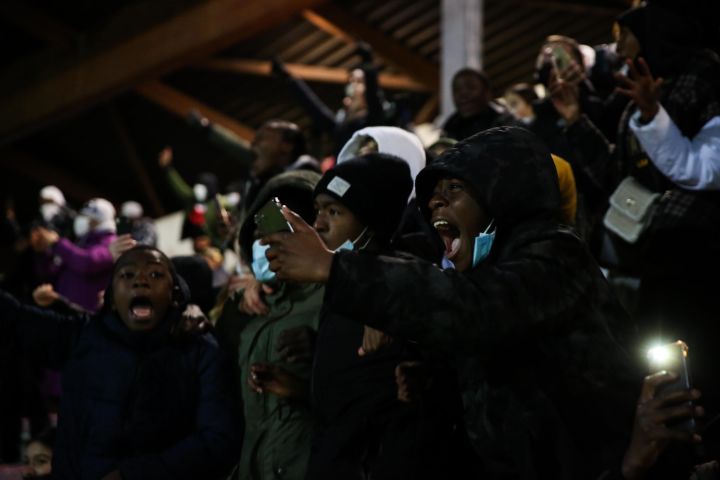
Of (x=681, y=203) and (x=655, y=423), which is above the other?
(x=681, y=203)

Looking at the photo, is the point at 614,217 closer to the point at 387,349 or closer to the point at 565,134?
the point at 565,134

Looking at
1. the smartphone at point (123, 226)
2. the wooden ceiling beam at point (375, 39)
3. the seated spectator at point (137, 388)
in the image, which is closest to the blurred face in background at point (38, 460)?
the seated spectator at point (137, 388)

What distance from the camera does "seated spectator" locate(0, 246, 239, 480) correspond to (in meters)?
3.62

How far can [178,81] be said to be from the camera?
15.8m

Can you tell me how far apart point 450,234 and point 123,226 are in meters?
2.01

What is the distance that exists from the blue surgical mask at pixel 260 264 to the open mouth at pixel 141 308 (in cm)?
43

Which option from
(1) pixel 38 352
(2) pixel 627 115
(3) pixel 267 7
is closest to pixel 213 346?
(1) pixel 38 352

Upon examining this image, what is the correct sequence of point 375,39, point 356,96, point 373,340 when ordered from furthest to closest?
1. point 375,39
2. point 356,96
3. point 373,340

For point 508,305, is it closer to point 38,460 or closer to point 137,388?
point 137,388

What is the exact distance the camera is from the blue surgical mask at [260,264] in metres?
4.04

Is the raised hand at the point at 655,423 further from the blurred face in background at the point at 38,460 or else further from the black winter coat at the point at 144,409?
the blurred face in background at the point at 38,460

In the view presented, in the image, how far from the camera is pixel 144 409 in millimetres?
3670

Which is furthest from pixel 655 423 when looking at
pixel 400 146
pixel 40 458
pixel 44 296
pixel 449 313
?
pixel 40 458

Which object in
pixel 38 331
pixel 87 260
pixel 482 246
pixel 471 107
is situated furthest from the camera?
pixel 87 260
